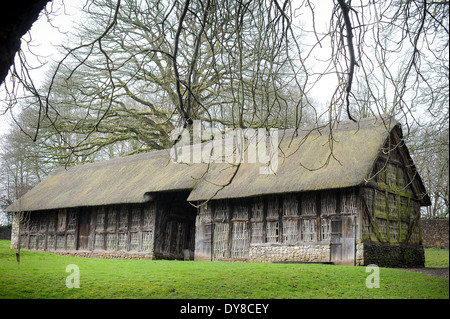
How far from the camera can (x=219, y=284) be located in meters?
9.38

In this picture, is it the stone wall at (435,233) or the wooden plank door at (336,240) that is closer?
the wooden plank door at (336,240)

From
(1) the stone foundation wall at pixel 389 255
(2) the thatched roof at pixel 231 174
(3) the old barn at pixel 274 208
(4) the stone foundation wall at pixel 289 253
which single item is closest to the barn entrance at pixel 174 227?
(3) the old barn at pixel 274 208

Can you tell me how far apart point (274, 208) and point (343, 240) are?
2536mm

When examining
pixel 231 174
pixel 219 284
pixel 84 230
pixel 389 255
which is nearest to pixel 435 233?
pixel 389 255

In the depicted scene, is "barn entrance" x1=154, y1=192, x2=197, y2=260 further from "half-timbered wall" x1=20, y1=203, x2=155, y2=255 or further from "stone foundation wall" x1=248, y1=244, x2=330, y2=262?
"stone foundation wall" x1=248, y1=244, x2=330, y2=262

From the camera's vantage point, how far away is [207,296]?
27.6 feet

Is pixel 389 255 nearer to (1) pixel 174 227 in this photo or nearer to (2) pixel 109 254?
(1) pixel 174 227

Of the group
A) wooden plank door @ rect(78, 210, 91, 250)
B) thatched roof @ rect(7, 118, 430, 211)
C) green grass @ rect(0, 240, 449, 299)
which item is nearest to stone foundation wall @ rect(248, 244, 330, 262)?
thatched roof @ rect(7, 118, 430, 211)

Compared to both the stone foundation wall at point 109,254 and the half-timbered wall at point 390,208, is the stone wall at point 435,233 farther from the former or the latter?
the stone foundation wall at point 109,254

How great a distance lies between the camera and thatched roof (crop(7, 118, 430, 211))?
1394 cm

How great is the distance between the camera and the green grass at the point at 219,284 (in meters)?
8.46

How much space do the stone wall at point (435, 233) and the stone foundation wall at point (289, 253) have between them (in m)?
14.0

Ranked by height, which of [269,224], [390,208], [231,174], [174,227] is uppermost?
[231,174]
